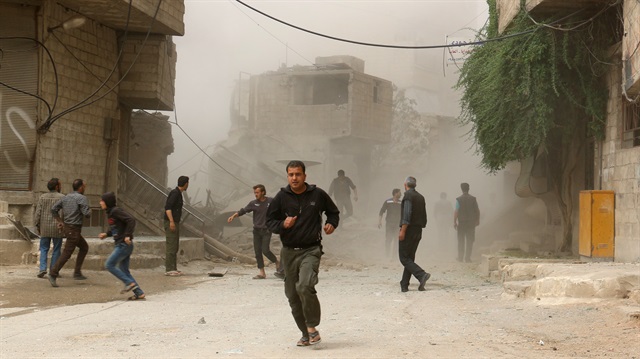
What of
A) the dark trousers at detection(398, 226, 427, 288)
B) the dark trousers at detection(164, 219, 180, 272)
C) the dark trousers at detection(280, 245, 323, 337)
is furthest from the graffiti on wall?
the dark trousers at detection(280, 245, 323, 337)

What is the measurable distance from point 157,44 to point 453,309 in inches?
429

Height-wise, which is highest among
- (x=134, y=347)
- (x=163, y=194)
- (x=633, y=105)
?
(x=633, y=105)

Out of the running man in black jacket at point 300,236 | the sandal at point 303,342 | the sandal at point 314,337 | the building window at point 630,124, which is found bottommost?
the sandal at point 303,342

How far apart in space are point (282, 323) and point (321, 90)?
3040 cm

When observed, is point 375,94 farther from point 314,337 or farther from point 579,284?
point 314,337

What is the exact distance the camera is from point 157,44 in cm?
1791

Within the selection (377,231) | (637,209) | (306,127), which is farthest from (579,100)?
(306,127)

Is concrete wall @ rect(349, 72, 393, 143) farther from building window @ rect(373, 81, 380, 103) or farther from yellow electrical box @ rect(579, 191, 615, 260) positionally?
yellow electrical box @ rect(579, 191, 615, 260)

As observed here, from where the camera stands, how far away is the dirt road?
657 cm

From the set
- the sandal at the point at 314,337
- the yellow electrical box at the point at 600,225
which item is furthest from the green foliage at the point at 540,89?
the sandal at the point at 314,337

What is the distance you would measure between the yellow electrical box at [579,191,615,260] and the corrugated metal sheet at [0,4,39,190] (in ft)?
32.3

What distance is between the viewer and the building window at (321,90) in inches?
1476

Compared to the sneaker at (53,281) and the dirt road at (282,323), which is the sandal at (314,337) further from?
the sneaker at (53,281)

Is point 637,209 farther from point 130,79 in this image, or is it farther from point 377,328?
point 130,79
